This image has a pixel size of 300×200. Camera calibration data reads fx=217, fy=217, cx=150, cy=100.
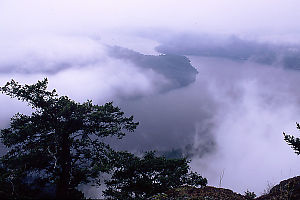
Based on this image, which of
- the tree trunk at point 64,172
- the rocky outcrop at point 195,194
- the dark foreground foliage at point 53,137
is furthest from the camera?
the tree trunk at point 64,172

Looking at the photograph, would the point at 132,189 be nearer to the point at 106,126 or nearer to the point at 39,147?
the point at 106,126

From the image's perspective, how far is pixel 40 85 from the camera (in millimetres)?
13531

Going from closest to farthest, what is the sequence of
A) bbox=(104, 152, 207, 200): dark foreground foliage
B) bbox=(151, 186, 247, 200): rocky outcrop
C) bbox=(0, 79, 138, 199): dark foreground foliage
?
bbox=(151, 186, 247, 200): rocky outcrop, bbox=(104, 152, 207, 200): dark foreground foliage, bbox=(0, 79, 138, 199): dark foreground foliage

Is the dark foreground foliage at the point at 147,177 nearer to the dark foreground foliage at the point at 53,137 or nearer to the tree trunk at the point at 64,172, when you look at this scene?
the dark foreground foliage at the point at 53,137

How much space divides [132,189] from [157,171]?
1980 millimetres

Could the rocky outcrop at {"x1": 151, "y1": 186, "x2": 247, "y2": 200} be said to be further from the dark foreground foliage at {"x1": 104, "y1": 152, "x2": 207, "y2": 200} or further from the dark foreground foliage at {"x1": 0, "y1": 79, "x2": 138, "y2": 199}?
the dark foreground foliage at {"x1": 0, "y1": 79, "x2": 138, "y2": 199}

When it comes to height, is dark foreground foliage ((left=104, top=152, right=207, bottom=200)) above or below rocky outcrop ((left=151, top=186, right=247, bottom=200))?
above

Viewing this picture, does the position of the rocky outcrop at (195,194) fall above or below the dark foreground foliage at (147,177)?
below

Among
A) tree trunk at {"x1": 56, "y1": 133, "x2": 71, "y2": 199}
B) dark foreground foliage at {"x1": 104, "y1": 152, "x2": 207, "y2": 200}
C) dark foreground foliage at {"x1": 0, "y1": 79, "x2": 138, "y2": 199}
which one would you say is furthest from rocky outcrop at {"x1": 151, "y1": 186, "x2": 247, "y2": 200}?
tree trunk at {"x1": 56, "y1": 133, "x2": 71, "y2": 199}

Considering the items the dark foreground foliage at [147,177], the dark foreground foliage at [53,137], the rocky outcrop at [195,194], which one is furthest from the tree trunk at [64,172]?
the rocky outcrop at [195,194]

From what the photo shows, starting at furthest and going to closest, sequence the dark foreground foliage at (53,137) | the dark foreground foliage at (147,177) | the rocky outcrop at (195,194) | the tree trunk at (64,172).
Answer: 1. the tree trunk at (64,172)
2. the dark foreground foliage at (53,137)
3. the dark foreground foliage at (147,177)
4. the rocky outcrop at (195,194)

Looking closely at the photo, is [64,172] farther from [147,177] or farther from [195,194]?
[195,194]

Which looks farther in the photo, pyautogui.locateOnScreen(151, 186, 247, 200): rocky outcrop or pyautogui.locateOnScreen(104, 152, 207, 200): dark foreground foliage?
pyautogui.locateOnScreen(104, 152, 207, 200): dark foreground foliage

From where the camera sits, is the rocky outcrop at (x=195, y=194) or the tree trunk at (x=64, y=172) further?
the tree trunk at (x=64, y=172)
